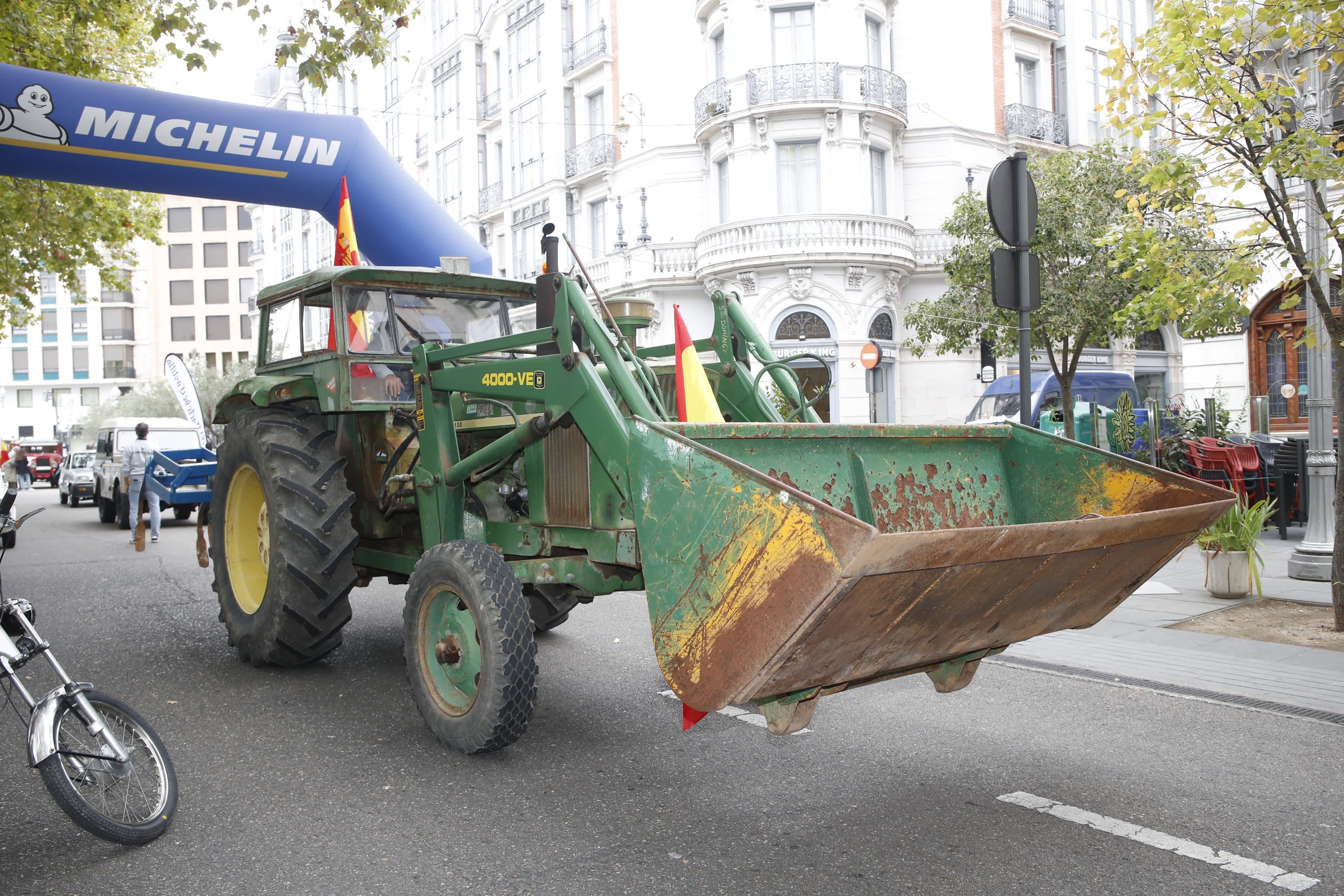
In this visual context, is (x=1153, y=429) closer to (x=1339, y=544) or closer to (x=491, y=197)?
(x=1339, y=544)

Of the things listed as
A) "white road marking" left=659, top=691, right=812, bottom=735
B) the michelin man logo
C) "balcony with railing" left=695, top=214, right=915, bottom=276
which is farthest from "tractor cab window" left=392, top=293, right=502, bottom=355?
"balcony with railing" left=695, top=214, right=915, bottom=276

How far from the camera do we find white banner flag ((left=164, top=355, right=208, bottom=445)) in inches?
597

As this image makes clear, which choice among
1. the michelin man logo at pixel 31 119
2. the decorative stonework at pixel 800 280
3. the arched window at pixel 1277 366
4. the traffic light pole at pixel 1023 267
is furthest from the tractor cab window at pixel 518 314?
the decorative stonework at pixel 800 280

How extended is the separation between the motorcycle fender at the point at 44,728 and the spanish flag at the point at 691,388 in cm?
263

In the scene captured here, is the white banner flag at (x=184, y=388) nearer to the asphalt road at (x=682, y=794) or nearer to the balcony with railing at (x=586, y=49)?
the asphalt road at (x=682, y=794)

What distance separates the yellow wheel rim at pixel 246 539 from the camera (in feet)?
21.3

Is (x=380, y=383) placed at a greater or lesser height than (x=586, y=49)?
lesser

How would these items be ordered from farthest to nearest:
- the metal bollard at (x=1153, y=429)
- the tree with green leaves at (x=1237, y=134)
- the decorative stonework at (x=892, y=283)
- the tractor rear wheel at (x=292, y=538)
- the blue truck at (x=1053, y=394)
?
the decorative stonework at (x=892, y=283)
the blue truck at (x=1053, y=394)
the metal bollard at (x=1153, y=429)
the tree with green leaves at (x=1237, y=134)
the tractor rear wheel at (x=292, y=538)

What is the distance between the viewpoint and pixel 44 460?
51.4m

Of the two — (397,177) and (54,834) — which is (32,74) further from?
(54,834)

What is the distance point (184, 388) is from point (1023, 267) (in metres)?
13.2

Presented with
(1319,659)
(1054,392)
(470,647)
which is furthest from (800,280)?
(470,647)

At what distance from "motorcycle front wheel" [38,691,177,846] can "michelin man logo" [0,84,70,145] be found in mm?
6438

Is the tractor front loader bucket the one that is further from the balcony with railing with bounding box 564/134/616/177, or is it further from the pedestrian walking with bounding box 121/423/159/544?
the balcony with railing with bounding box 564/134/616/177
